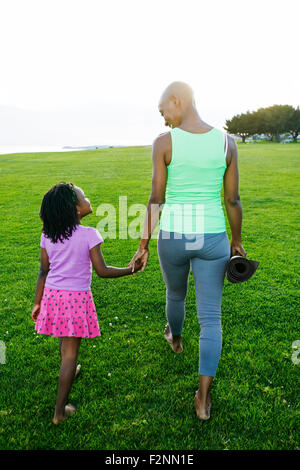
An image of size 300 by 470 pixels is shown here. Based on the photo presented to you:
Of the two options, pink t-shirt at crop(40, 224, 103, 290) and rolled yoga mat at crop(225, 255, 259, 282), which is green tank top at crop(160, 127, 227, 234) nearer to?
rolled yoga mat at crop(225, 255, 259, 282)

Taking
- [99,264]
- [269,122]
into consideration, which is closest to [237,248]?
[99,264]

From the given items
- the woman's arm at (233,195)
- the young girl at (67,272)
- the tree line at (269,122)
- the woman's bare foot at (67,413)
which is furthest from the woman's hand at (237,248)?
the tree line at (269,122)

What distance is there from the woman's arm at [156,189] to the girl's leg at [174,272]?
0.50 ft

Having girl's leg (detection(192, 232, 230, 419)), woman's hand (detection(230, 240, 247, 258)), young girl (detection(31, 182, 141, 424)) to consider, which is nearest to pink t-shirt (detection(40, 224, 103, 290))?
young girl (detection(31, 182, 141, 424))

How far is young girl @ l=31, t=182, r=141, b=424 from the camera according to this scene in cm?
296

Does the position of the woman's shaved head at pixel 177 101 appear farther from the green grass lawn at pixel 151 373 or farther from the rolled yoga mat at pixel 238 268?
the green grass lawn at pixel 151 373

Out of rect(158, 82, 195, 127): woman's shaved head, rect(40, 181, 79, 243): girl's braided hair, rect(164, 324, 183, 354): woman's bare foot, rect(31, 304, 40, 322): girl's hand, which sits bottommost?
rect(164, 324, 183, 354): woman's bare foot

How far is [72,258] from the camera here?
3000 mm

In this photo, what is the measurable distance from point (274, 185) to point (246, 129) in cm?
7398

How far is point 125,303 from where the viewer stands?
17.3 feet

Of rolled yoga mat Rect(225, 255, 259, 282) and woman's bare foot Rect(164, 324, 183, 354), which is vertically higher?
rolled yoga mat Rect(225, 255, 259, 282)

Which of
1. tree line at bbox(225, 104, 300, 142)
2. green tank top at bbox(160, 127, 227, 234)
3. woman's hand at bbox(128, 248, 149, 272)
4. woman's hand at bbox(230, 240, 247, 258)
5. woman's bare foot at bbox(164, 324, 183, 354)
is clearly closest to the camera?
green tank top at bbox(160, 127, 227, 234)

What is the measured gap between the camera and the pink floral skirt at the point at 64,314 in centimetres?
304

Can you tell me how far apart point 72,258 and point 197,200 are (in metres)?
1.12
